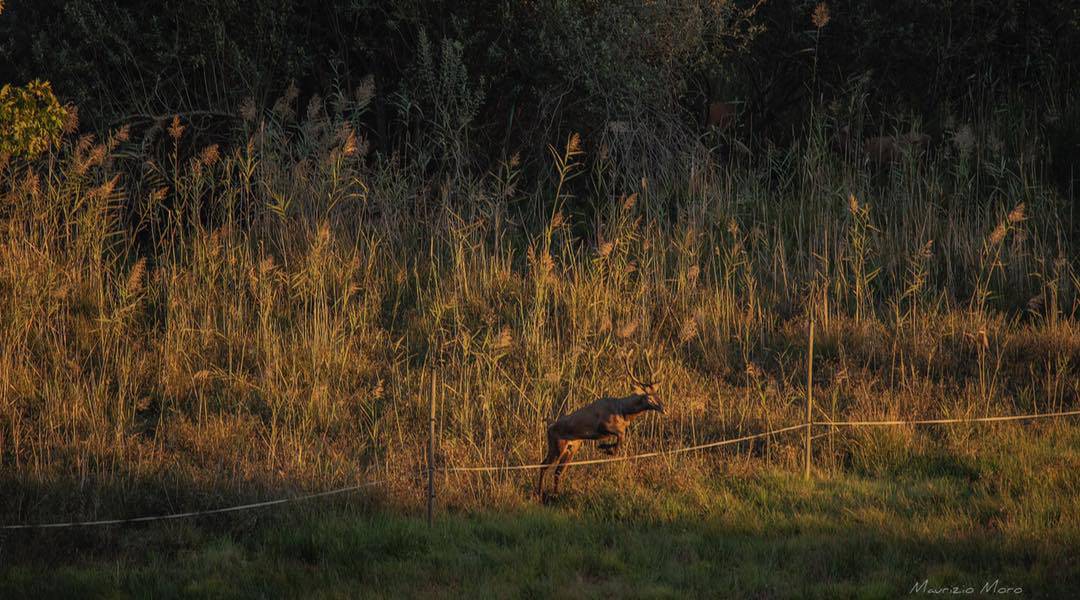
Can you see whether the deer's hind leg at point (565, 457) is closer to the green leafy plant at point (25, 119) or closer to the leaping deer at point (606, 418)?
the leaping deer at point (606, 418)

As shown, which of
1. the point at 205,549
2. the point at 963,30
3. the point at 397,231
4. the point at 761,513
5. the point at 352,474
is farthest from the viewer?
the point at 963,30

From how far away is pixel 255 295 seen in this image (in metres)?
8.50

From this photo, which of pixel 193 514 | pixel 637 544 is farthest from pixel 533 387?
pixel 193 514

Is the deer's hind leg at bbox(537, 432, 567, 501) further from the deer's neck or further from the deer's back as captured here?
the deer's neck

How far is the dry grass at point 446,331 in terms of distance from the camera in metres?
6.90

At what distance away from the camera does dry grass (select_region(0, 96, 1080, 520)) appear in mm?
6898

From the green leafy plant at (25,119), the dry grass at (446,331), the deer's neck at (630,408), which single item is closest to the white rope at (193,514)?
the dry grass at (446,331)

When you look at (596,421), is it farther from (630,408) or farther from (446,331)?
(446,331)

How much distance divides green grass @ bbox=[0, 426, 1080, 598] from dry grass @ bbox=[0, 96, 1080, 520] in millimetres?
413

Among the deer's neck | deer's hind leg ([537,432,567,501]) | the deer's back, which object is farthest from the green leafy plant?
the deer's neck

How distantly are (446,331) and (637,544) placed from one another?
3.50m

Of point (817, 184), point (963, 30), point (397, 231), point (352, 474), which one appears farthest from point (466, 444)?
point (963, 30)

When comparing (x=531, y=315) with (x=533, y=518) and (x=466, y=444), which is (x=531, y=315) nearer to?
(x=466, y=444)

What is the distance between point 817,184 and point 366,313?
427 cm
